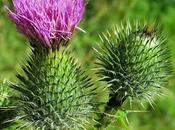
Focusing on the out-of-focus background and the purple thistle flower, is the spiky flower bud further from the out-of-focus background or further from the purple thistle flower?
the out-of-focus background

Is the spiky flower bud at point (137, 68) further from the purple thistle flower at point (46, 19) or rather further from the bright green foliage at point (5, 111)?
the bright green foliage at point (5, 111)

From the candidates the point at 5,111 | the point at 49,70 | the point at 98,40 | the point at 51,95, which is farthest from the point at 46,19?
the point at 98,40

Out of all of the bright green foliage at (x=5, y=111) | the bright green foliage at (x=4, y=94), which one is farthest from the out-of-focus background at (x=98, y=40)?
the bright green foliage at (x=5, y=111)

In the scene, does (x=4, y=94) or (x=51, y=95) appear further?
(x=4, y=94)

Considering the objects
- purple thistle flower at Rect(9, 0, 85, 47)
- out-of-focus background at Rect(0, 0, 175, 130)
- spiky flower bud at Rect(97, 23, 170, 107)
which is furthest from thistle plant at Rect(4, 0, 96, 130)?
out-of-focus background at Rect(0, 0, 175, 130)

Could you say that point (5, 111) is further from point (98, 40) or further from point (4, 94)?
point (98, 40)
